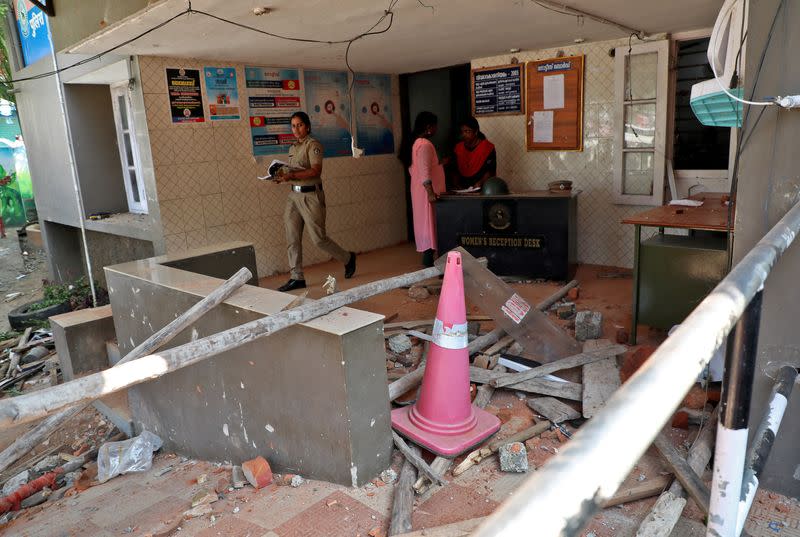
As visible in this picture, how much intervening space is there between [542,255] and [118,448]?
195 inches

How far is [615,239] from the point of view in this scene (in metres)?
7.39

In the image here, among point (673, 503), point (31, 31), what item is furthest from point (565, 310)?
point (31, 31)

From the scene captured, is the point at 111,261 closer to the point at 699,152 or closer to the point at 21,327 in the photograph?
the point at 21,327

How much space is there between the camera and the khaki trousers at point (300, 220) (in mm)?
7168

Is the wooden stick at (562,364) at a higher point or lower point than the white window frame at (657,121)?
lower

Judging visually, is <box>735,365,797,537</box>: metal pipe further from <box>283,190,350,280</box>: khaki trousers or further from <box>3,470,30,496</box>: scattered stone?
<box>283,190,350,280</box>: khaki trousers

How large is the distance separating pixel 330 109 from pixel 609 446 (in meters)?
8.31

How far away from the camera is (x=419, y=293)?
655 cm

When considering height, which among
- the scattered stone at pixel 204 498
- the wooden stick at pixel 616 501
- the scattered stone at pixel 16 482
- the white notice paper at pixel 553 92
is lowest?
the scattered stone at pixel 16 482

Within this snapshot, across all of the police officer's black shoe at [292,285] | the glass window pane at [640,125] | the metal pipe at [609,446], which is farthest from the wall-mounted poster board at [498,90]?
the metal pipe at [609,446]

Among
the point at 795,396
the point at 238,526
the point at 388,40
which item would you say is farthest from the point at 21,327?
the point at 795,396

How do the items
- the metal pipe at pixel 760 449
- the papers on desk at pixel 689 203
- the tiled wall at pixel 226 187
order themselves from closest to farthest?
1. the metal pipe at pixel 760 449
2. the papers on desk at pixel 689 203
3. the tiled wall at pixel 226 187

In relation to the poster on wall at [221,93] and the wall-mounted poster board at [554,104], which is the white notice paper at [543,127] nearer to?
the wall-mounted poster board at [554,104]

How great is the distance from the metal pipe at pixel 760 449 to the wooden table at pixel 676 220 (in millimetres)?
2367
